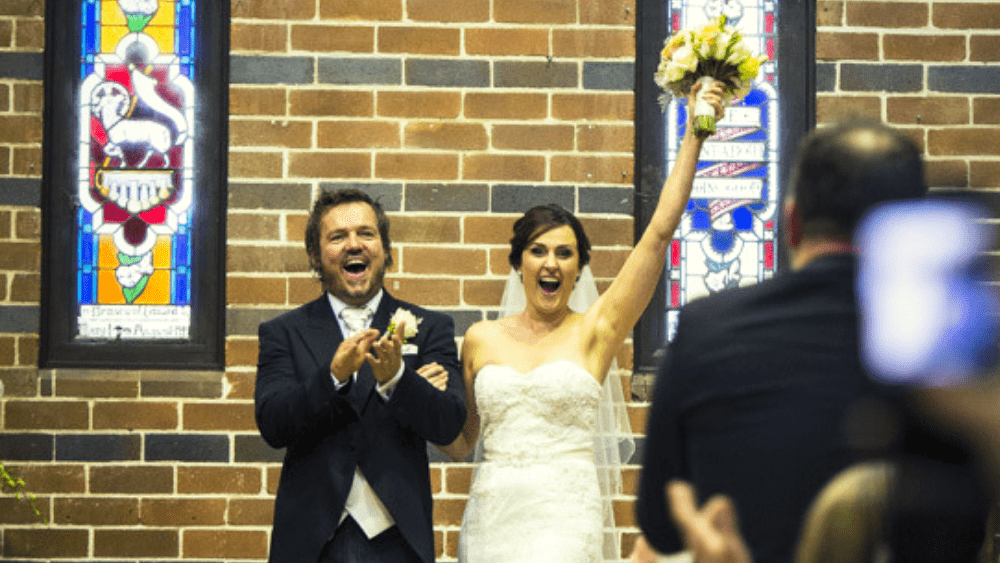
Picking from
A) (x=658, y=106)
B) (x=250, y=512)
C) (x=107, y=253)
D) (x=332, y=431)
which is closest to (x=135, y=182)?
A: (x=107, y=253)

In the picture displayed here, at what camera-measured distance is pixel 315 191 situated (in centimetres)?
451

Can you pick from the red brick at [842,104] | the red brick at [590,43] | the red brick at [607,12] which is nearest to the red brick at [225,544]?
the red brick at [590,43]

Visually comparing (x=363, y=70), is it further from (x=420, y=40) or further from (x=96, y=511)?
(x=96, y=511)

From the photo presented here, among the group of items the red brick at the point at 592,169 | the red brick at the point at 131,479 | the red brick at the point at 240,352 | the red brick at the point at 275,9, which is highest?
the red brick at the point at 275,9

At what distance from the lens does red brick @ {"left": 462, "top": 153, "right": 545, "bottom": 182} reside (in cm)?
452

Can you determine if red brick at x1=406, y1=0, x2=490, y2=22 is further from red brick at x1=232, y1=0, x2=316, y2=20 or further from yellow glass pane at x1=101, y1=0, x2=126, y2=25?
yellow glass pane at x1=101, y1=0, x2=126, y2=25

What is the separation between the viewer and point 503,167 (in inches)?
178

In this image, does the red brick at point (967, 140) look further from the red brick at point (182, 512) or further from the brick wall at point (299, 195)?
the red brick at point (182, 512)

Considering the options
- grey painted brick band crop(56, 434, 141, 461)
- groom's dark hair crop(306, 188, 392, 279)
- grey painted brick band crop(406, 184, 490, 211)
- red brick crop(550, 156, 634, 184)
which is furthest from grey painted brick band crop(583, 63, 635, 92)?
grey painted brick band crop(56, 434, 141, 461)

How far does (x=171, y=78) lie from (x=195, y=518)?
1674mm

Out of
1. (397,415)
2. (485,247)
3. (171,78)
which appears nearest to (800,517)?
(397,415)

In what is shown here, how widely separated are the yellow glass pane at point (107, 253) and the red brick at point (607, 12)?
77.8 inches

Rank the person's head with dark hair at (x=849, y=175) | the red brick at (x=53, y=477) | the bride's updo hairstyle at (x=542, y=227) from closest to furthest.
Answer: the person's head with dark hair at (x=849, y=175), the bride's updo hairstyle at (x=542, y=227), the red brick at (x=53, y=477)

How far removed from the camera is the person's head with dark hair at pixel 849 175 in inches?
56.6
